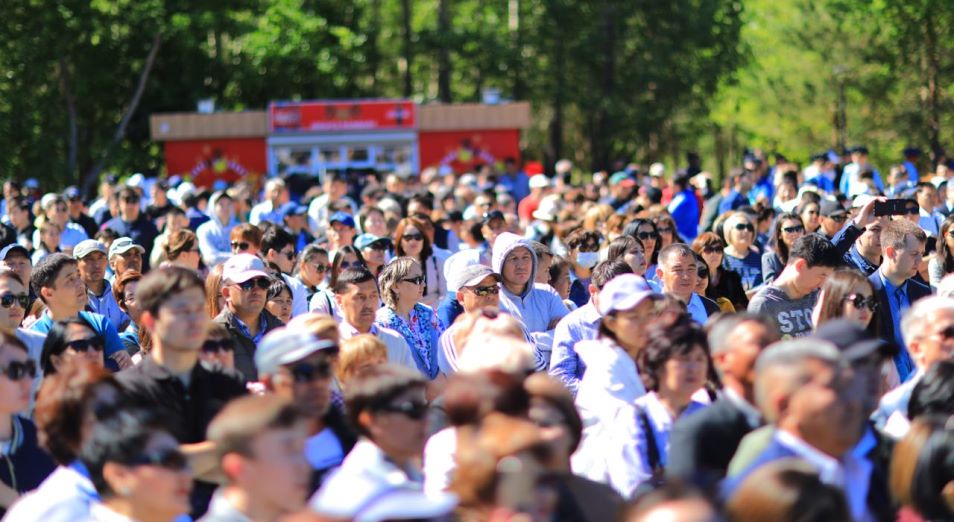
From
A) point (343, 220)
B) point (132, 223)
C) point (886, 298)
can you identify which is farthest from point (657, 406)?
point (132, 223)

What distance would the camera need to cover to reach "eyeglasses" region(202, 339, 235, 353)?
638 centimetres

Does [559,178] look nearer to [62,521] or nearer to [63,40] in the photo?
[63,40]

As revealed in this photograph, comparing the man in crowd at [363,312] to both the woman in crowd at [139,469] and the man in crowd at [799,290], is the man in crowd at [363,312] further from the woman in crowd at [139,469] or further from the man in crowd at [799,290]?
the woman in crowd at [139,469]

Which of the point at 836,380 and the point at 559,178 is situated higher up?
the point at 836,380

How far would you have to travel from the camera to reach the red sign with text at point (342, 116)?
33.3 metres

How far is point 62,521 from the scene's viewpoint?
4.93 metres

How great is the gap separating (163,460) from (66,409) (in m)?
0.65

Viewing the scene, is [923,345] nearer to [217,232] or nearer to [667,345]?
[667,345]

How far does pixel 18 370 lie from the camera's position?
584cm

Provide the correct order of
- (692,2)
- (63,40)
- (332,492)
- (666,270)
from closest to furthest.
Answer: (332,492), (666,270), (63,40), (692,2)

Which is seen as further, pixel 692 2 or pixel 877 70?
pixel 692 2

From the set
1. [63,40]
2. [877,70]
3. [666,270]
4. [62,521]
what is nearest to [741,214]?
[666,270]

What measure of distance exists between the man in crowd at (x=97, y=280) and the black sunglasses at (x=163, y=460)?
5265 millimetres

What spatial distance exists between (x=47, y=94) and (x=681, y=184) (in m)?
20.8
